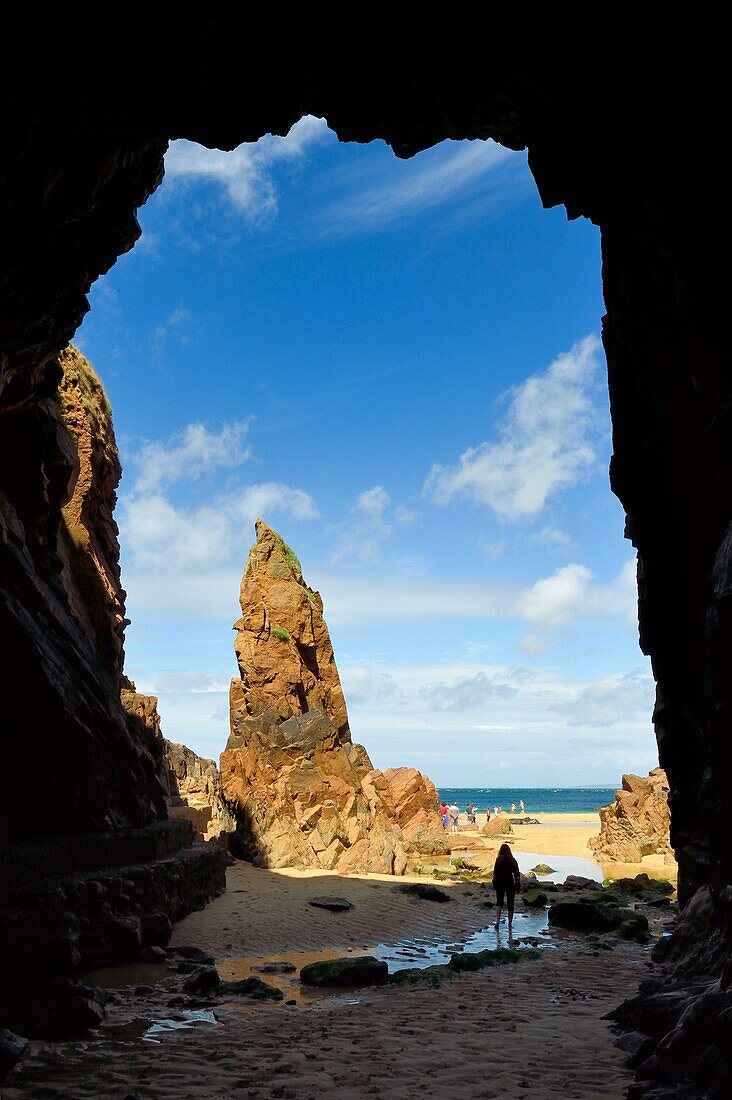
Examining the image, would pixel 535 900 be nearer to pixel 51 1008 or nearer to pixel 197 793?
pixel 51 1008

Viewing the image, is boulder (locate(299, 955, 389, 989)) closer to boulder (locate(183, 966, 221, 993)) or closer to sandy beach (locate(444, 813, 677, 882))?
boulder (locate(183, 966, 221, 993))

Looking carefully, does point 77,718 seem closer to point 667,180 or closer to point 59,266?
point 59,266

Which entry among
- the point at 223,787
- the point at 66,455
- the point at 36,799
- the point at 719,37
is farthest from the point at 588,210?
the point at 223,787

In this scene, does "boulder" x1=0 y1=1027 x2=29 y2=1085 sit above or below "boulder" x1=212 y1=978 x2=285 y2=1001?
above

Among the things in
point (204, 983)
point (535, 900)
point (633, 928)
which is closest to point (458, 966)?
point (204, 983)

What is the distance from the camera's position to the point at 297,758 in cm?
3134

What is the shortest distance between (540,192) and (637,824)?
30652mm

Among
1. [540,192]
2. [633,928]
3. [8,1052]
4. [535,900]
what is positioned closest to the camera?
[8,1052]

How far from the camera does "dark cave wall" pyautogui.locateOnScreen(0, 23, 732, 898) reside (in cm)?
910

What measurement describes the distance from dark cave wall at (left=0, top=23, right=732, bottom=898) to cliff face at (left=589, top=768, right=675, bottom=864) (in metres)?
22.6

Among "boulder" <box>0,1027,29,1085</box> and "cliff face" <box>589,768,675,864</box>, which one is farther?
"cliff face" <box>589,768,675,864</box>

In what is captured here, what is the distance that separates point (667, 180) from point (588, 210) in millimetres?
3749

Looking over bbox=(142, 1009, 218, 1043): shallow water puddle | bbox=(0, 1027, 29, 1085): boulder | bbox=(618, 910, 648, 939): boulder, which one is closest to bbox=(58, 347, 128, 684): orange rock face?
bbox=(142, 1009, 218, 1043): shallow water puddle

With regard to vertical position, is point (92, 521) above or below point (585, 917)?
above
